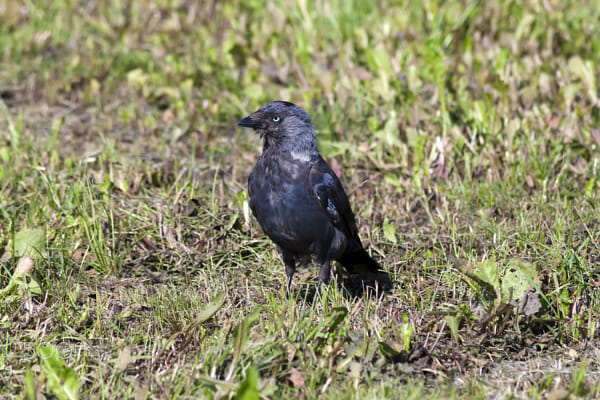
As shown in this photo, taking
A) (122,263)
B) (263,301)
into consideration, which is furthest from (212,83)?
(263,301)

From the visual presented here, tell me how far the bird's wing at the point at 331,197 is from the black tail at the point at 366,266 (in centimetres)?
13

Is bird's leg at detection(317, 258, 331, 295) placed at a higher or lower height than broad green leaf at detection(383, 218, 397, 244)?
lower

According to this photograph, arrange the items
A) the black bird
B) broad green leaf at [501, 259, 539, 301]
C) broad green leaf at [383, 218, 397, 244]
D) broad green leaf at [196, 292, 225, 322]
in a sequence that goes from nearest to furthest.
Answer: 1. broad green leaf at [196, 292, 225, 322]
2. broad green leaf at [501, 259, 539, 301]
3. the black bird
4. broad green leaf at [383, 218, 397, 244]

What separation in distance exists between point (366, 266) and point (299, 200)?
0.68 meters

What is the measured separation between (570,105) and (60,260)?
160 inches

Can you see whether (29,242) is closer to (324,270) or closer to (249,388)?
(324,270)

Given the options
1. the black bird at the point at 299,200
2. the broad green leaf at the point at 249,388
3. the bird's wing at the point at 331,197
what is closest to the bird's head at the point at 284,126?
the black bird at the point at 299,200

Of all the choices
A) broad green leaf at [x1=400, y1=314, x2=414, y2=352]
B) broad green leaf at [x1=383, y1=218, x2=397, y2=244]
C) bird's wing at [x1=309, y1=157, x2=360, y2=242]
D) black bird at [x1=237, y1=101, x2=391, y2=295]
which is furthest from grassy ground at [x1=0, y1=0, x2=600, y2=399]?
bird's wing at [x1=309, y1=157, x2=360, y2=242]

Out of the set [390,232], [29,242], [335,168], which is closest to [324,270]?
[390,232]

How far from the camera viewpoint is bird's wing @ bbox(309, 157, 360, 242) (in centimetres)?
453

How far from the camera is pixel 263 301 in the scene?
14.8 feet

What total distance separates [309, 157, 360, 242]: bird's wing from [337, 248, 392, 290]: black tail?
0.13 m

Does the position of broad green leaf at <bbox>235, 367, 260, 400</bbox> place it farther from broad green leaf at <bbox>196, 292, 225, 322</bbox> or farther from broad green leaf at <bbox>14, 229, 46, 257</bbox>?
broad green leaf at <bbox>14, 229, 46, 257</bbox>

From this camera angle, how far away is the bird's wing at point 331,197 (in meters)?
4.53
